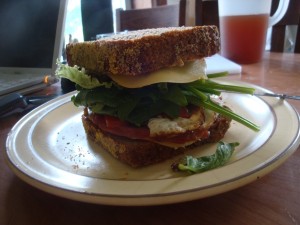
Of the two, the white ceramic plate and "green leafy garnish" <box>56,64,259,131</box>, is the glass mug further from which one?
"green leafy garnish" <box>56,64,259,131</box>

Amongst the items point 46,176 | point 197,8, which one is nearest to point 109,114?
point 46,176

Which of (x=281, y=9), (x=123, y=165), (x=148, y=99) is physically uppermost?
(x=281, y=9)

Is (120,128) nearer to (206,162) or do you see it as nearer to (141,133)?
(141,133)

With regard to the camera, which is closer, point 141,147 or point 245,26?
point 141,147

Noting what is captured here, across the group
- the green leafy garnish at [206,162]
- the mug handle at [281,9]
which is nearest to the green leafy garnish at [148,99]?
the green leafy garnish at [206,162]

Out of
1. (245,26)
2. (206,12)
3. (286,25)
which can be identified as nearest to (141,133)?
(245,26)

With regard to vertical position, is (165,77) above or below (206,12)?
below

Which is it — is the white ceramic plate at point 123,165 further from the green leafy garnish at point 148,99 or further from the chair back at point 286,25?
the chair back at point 286,25
